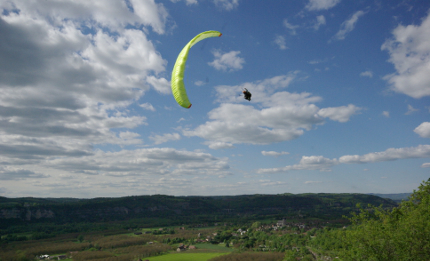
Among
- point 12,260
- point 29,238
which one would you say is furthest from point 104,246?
point 29,238

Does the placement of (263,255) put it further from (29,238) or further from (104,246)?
(29,238)

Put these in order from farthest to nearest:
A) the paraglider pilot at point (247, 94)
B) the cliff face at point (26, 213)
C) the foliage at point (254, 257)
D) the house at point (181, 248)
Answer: the cliff face at point (26, 213) < the house at point (181, 248) < the foliage at point (254, 257) < the paraglider pilot at point (247, 94)

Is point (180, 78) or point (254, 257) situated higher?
point (180, 78)

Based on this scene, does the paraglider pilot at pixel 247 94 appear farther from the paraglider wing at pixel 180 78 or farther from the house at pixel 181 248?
the house at pixel 181 248

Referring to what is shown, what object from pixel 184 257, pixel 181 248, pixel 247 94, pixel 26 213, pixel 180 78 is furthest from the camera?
pixel 26 213

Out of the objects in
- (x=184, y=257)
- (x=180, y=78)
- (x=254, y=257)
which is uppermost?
(x=180, y=78)

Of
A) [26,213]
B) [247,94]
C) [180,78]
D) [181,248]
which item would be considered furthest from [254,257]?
[26,213]

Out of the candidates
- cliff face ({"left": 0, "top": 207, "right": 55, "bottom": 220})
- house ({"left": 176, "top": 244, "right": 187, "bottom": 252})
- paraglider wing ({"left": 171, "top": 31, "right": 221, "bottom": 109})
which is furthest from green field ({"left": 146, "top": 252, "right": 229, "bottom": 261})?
cliff face ({"left": 0, "top": 207, "right": 55, "bottom": 220})

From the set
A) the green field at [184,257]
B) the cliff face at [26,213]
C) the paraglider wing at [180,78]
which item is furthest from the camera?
the cliff face at [26,213]

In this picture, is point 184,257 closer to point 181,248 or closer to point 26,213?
point 181,248

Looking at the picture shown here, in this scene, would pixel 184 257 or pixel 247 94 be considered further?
pixel 184 257

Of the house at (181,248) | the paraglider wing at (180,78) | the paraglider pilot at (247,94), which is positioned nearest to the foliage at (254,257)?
the house at (181,248)
